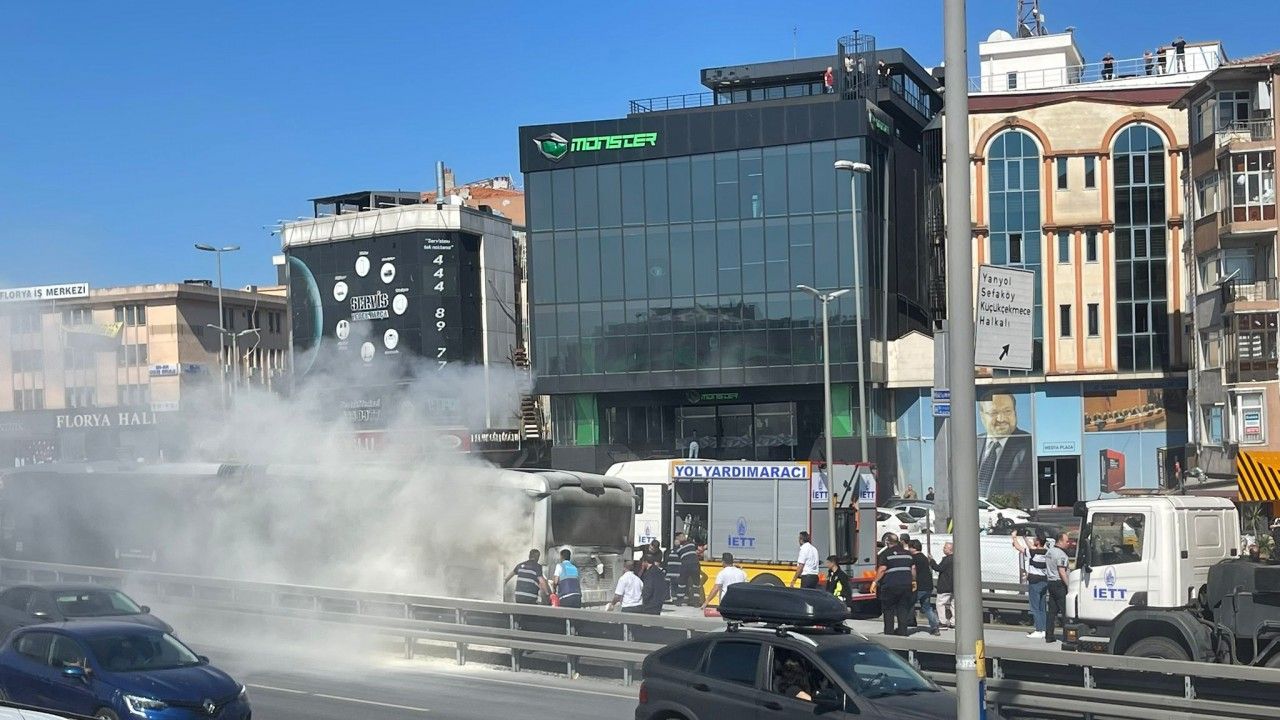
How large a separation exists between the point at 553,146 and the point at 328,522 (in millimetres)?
37416

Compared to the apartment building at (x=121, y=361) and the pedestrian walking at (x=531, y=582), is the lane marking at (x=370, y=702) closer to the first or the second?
the pedestrian walking at (x=531, y=582)

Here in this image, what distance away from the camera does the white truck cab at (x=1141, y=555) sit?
17750 mm

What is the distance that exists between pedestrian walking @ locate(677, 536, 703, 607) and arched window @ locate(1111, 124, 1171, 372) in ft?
120

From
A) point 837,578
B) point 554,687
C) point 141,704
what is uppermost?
point 141,704

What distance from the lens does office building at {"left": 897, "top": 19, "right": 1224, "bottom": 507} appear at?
187 feet

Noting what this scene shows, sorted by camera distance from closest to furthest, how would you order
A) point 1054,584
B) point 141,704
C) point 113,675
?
point 141,704
point 113,675
point 1054,584

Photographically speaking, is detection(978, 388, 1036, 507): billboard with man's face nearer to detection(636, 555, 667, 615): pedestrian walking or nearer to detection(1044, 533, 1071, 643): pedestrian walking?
detection(1044, 533, 1071, 643): pedestrian walking

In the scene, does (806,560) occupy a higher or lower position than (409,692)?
higher

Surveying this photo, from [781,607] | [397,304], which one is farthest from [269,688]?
[397,304]

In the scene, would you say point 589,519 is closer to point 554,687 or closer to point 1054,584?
point 554,687

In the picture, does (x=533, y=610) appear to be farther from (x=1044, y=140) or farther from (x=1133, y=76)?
(x=1133, y=76)

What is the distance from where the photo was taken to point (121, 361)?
95625mm

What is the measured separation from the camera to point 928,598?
74.4 feet

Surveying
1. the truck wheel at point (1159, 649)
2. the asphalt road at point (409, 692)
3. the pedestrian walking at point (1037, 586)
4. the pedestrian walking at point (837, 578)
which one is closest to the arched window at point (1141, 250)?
the pedestrian walking at point (1037, 586)
